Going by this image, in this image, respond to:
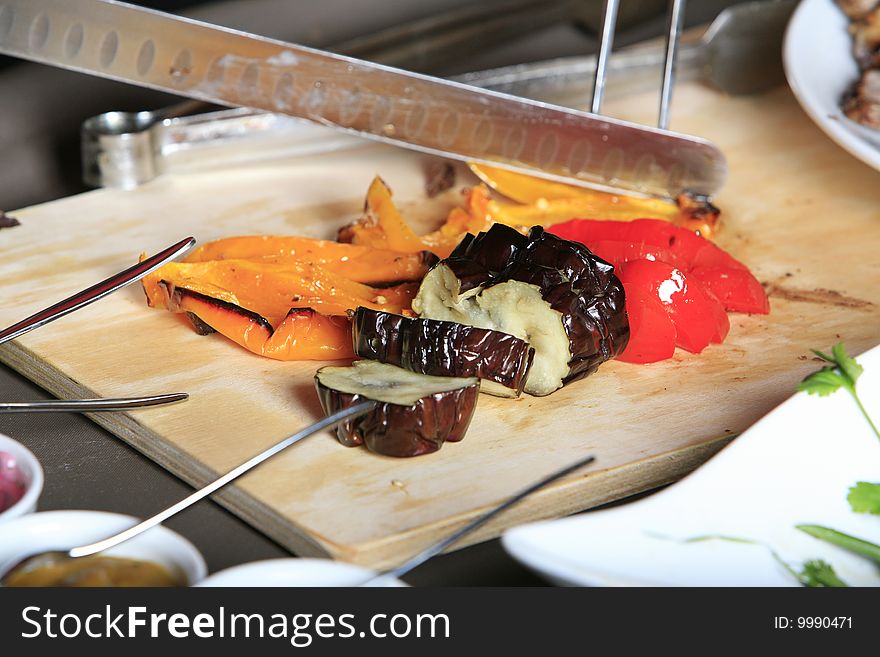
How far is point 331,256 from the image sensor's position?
1989mm

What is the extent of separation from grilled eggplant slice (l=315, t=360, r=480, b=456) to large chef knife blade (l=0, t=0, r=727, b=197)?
2.98 feet

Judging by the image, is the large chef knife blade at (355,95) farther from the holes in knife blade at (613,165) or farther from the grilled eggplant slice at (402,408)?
the grilled eggplant slice at (402,408)

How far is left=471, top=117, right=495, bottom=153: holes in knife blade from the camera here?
2354mm

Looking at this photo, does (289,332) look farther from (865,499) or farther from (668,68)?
(668,68)

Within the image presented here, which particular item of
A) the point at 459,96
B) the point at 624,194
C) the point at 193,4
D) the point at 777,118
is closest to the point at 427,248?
the point at 459,96

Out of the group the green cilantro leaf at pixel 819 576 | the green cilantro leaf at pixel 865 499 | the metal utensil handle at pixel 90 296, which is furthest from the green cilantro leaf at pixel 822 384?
the metal utensil handle at pixel 90 296

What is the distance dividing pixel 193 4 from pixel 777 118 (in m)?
1.99

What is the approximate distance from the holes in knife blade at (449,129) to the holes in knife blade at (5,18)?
0.90 metres

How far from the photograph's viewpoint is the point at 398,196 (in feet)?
8.29

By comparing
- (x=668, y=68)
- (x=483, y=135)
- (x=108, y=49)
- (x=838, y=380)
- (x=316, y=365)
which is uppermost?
(x=108, y=49)

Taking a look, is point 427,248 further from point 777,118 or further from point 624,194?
point 777,118

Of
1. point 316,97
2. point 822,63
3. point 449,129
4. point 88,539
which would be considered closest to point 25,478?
point 88,539

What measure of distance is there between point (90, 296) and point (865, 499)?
121 centimetres

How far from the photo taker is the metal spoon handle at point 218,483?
1191 millimetres
